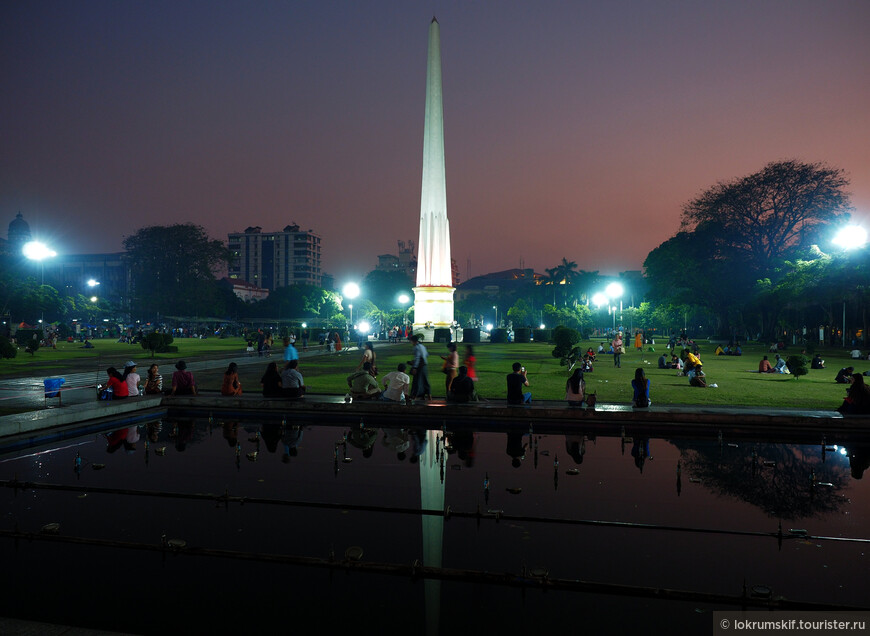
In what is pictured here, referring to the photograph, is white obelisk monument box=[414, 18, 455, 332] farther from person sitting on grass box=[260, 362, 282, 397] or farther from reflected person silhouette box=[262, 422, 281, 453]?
reflected person silhouette box=[262, 422, 281, 453]

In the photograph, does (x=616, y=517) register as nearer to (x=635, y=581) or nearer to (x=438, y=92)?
(x=635, y=581)

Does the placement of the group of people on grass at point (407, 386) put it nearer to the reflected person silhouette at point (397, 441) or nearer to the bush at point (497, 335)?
the reflected person silhouette at point (397, 441)

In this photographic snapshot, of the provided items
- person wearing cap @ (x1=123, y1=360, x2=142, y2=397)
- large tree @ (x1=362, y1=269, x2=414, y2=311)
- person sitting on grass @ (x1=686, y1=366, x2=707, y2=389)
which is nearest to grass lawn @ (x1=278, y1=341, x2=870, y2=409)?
person sitting on grass @ (x1=686, y1=366, x2=707, y2=389)

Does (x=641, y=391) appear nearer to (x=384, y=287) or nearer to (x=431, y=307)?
(x=431, y=307)

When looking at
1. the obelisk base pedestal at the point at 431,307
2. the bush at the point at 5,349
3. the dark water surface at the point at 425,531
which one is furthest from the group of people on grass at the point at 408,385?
the obelisk base pedestal at the point at 431,307

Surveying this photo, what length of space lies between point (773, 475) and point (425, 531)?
219 inches

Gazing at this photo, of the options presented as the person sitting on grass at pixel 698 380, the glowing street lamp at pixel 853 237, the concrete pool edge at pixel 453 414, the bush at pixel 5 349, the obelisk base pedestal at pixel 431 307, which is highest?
the glowing street lamp at pixel 853 237

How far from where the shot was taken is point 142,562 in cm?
548

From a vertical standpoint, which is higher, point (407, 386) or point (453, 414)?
point (407, 386)

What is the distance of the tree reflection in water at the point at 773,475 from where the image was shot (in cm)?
741

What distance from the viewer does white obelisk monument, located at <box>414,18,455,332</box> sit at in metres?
42.8

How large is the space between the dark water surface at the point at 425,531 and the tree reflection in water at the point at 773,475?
0.15 ft

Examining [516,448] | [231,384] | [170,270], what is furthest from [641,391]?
[170,270]

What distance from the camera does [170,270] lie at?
3164 inches
